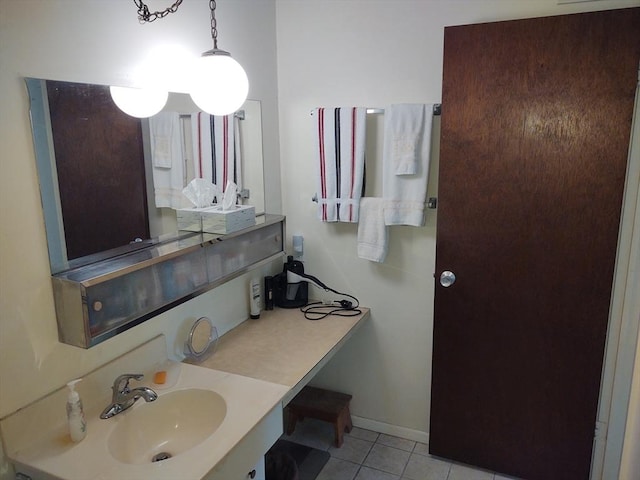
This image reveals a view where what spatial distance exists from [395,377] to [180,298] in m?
1.38

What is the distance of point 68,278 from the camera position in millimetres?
1426

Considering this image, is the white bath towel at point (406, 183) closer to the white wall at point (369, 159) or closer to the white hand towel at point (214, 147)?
the white wall at point (369, 159)

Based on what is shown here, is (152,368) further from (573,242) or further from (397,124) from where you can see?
(573,242)

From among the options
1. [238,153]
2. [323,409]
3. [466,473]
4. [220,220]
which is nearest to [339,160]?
[238,153]

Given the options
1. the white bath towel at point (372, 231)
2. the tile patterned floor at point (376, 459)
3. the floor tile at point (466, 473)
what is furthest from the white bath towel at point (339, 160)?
the floor tile at point (466, 473)

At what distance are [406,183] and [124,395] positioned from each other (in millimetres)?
1496

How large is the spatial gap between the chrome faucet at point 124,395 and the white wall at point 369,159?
1305 millimetres

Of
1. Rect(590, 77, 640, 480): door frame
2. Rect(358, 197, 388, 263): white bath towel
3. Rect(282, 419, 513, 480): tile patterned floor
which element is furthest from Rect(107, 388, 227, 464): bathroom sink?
Rect(590, 77, 640, 480): door frame

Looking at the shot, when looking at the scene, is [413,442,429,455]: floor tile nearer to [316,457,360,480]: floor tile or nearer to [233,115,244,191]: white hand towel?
[316,457,360,480]: floor tile

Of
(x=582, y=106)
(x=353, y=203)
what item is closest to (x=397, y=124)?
(x=353, y=203)

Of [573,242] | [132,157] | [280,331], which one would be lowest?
[280,331]

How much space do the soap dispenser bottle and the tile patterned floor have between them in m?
1.35

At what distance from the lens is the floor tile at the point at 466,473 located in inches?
94.0

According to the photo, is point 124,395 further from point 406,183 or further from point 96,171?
point 406,183
